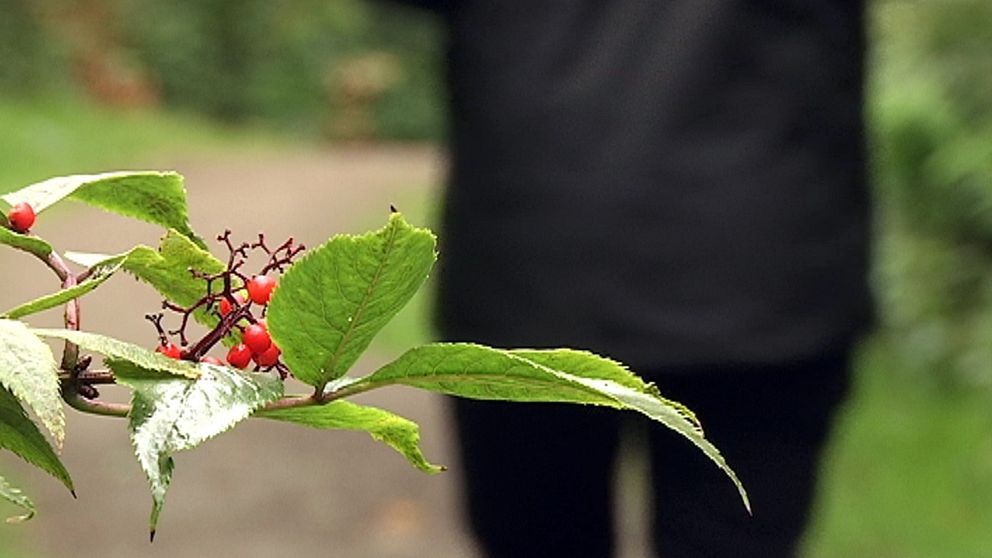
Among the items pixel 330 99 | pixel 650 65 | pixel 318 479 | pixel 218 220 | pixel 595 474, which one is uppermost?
pixel 650 65

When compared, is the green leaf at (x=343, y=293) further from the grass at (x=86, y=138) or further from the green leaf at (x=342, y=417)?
the grass at (x=86, y=138)

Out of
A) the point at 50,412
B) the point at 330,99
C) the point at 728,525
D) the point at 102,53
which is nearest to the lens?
the point at 50,412

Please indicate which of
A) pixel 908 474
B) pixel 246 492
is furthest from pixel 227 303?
pixel 246 492

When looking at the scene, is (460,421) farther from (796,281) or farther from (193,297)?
(193,297)

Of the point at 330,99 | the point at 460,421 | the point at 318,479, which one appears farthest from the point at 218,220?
the point at 330,99

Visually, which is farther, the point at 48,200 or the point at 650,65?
the point at 650,65

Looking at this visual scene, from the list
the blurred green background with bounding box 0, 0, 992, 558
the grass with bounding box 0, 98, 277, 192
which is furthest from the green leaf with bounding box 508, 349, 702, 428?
the grass with bounding box 0, 98, 277, 192
